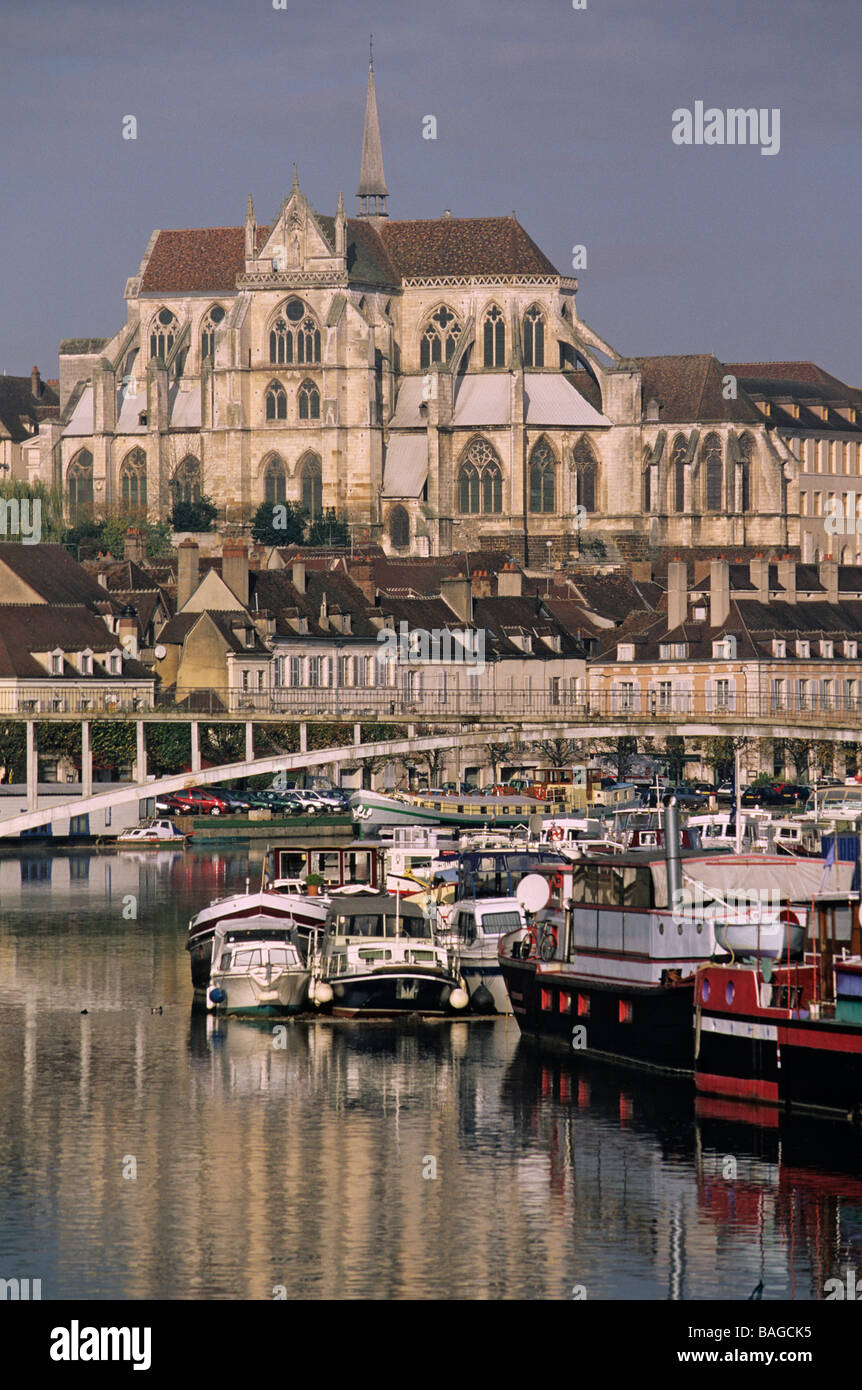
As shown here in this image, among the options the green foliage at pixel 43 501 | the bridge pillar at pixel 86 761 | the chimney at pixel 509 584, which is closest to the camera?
the bridge pillar at pixel 86 761

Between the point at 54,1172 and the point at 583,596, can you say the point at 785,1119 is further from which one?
the point at 583,596

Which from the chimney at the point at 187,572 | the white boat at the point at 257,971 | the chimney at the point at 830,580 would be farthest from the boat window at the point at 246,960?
the chimney at the point at 830,580

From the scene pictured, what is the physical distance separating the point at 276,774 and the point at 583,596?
2812 cm

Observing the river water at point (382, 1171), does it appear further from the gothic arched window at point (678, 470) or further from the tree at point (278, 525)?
the gothic arched window at point (678, 470)

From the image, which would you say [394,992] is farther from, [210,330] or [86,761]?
[210,330]

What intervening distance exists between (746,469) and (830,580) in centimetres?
4865

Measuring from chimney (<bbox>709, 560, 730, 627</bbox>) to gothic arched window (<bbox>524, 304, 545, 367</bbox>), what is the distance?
6326 centimetres

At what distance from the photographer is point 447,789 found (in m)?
110

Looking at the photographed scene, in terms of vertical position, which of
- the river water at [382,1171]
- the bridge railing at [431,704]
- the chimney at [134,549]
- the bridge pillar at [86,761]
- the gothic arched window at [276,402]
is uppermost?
the gothic arched window at [276,402]

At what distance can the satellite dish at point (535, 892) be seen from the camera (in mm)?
53531

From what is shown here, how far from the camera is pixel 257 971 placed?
56062mm

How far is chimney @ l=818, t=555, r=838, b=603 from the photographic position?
128875mm

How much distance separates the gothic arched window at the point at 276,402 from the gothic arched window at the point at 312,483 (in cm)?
300

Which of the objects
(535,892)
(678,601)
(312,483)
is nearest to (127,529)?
(312,483)
